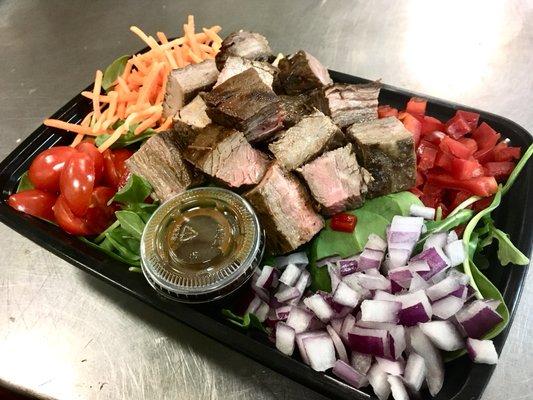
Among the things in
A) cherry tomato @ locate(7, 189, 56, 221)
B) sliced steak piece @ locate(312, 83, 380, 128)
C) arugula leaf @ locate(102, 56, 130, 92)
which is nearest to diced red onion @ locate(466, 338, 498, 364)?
sliced steak piece @ locate(312, 83, 380, 128)

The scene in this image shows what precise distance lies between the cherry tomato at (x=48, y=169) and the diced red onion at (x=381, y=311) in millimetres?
1706

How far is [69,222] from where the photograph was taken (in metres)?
2.31

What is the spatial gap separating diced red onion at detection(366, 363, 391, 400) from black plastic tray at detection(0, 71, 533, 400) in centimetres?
4

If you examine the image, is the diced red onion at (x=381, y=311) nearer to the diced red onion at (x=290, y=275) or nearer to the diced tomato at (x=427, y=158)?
the diced red onion at (x=290, y=275)

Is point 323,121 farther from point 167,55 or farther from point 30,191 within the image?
point 30,191

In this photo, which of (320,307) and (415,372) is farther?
(320,307)

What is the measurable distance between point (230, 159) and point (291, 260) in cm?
53

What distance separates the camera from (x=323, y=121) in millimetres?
2248

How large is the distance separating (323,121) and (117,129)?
1164 mm

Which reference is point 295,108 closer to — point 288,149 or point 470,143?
point 288,149

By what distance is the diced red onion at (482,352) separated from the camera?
165 cm

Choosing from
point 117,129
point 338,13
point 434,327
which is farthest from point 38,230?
point 338,13

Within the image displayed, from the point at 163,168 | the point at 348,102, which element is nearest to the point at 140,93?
the point at 163,168

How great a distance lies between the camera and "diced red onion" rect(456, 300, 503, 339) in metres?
1.70
